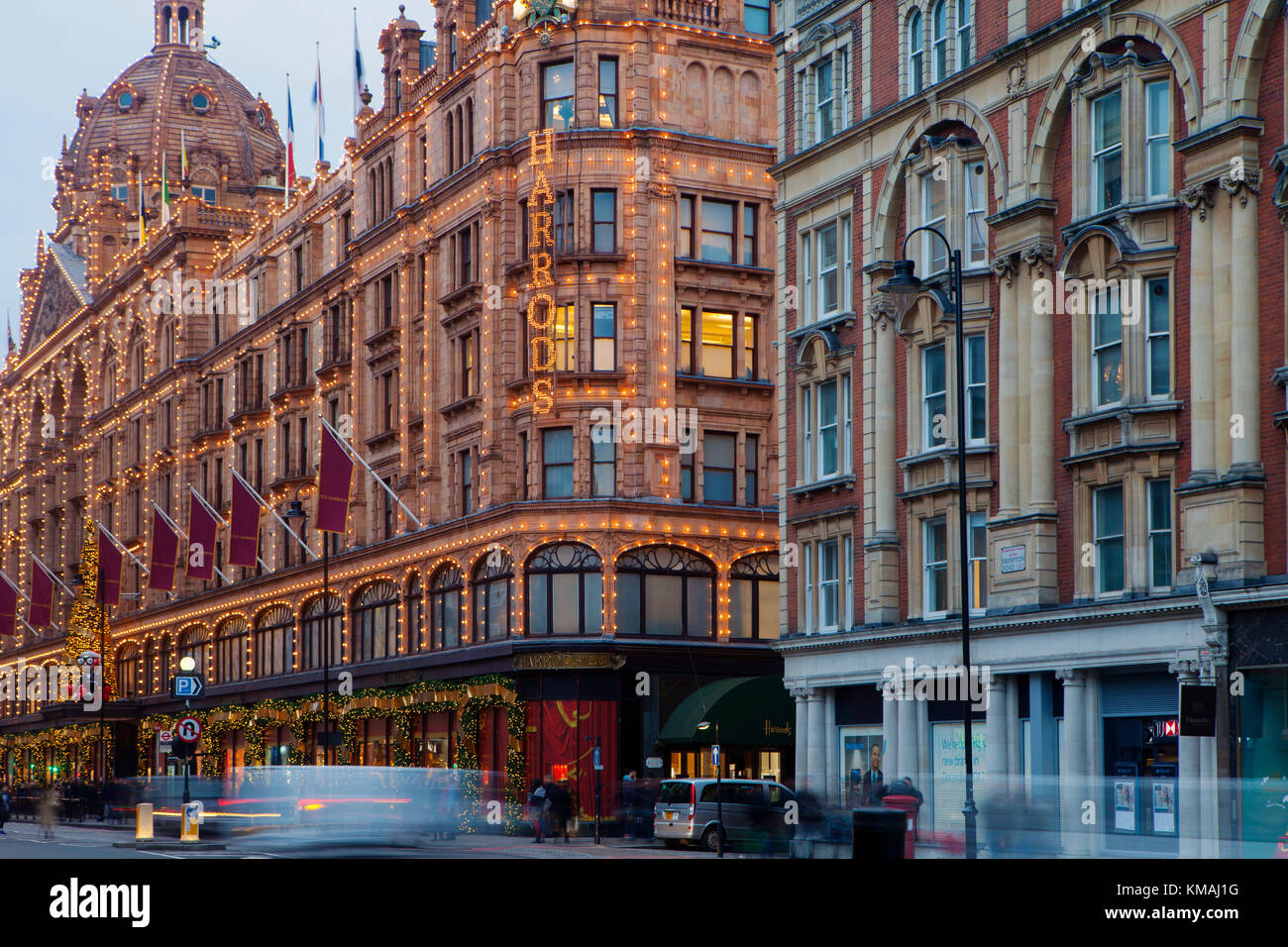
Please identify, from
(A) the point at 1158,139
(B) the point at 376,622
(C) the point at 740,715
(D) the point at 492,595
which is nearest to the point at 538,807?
(C) the point at 740,715

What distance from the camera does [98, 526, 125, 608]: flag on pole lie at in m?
80.6

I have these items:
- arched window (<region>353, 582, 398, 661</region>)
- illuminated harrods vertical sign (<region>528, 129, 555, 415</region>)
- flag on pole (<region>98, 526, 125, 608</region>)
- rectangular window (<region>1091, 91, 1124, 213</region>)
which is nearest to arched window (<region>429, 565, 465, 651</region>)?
arched window (<region>353, 582, 398, 661</region>)

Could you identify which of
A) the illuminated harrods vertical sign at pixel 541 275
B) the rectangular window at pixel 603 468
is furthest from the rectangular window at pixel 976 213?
the illuminated harrods vertical sign at pixel 541 275

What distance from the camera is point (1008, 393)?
37.3m

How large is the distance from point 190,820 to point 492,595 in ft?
57.9

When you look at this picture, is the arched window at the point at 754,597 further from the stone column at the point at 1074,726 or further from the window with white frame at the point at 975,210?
the stone column at the point at 1074,726

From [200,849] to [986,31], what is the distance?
23510 mm

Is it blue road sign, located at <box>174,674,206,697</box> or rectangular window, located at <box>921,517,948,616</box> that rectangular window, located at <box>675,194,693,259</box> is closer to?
rectangular window, located at <box>921,517,948,616</box>

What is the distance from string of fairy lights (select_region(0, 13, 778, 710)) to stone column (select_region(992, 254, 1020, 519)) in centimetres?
1982

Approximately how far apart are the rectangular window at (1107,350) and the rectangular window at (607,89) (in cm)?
2537

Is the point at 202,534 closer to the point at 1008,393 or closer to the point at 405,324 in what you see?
the point at 405,324
